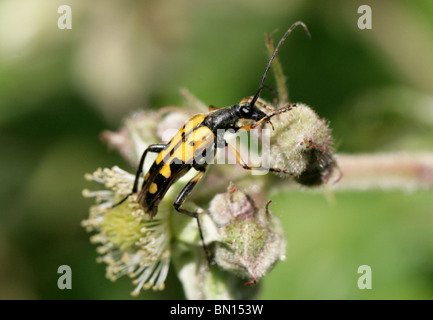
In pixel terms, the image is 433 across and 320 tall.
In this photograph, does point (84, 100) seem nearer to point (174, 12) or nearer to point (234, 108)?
point (174, 12)

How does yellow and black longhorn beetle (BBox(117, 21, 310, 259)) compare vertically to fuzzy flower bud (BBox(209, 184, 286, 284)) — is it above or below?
above

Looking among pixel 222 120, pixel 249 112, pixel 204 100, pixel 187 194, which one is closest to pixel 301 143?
pixel 249 112

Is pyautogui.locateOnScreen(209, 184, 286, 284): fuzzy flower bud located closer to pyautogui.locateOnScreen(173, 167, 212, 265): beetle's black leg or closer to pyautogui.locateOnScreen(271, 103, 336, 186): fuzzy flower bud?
pyautogui.locateOnScreen(173, 167, 212, 265): beetle's black leg

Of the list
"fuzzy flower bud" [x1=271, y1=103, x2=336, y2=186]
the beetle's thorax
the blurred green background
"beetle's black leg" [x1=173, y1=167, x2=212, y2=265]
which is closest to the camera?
"fuzzy flower bud" [x1=271, y1=103, x2=336, y2=186]

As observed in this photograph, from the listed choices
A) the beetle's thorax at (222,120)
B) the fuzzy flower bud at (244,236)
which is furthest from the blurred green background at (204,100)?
the fuzzy flower bud at (244,236)

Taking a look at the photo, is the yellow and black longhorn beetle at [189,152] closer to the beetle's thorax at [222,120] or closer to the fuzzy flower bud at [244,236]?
the beetle's thorax at [222,120]

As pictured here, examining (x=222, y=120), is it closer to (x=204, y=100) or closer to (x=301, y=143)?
(x=301, y=143)

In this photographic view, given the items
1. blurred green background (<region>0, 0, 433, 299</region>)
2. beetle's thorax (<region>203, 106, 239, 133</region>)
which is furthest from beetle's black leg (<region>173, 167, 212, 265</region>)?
blurred green background (<region>0, 0, 433, 299</region>)
